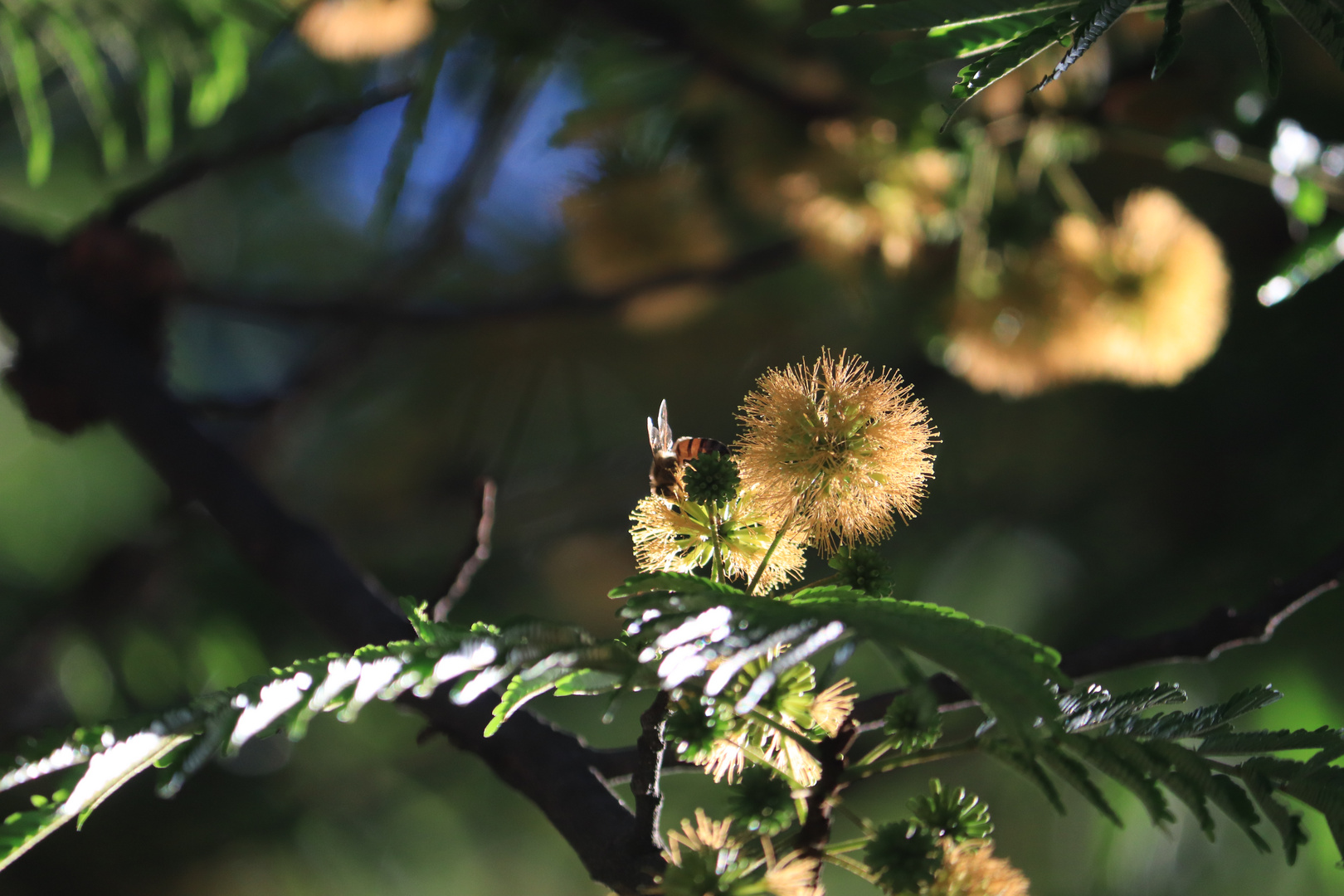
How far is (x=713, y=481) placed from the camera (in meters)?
0.59

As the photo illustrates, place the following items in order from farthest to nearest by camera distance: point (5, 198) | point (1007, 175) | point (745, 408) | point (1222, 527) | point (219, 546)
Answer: point (5, 198)
point (219, 546)
point (1222, 527)
point (1007, 175)
point (745, 408)

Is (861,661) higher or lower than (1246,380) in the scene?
lower

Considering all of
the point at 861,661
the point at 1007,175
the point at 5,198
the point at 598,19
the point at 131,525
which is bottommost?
the point at 861,661

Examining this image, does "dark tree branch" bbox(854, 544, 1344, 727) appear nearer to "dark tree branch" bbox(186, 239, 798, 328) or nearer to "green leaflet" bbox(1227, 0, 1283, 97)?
"green leaflet" bbox(1227, 0, 1283, 97)

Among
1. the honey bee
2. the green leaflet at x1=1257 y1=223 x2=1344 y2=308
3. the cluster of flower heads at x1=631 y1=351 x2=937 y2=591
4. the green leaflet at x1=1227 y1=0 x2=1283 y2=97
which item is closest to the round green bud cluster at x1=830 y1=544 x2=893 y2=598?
the cluster of flower heads at x1=631 y1=351 x2=937 y2=591

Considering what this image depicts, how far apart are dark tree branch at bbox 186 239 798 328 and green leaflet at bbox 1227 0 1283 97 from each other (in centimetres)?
107

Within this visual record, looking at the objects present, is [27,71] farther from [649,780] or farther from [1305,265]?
[1305,265]

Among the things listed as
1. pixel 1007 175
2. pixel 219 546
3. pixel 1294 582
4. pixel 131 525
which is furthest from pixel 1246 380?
pixel 131 525

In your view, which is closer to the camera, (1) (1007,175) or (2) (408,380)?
(1) (1007,175)

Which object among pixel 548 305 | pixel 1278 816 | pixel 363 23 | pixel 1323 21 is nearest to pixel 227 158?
pixel 363 23

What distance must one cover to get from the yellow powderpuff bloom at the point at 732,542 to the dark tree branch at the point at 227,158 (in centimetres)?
78

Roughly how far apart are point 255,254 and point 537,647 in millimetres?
2931

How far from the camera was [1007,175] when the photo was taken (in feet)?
5.39

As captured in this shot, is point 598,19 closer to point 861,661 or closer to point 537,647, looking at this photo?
point 537,647
